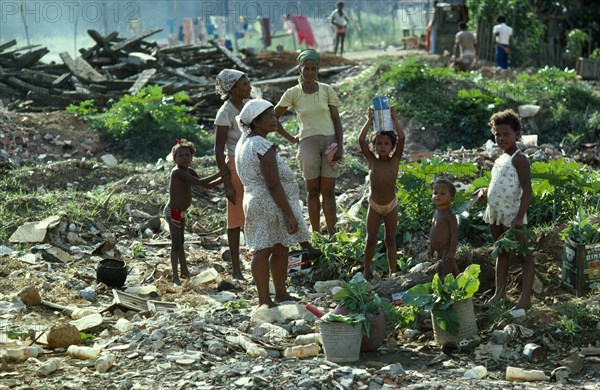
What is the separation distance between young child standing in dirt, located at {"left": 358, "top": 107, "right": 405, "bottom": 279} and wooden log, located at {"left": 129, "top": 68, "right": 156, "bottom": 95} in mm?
11045

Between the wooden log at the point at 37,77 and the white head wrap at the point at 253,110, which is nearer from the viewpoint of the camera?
the white head wrap at the point at 253,110

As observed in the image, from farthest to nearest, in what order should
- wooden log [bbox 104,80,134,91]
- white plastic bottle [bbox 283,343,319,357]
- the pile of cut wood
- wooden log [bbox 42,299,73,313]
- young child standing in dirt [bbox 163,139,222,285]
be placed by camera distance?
wooden log [bbox 104,80,134,91] → the pile of cut wood → young child standing in dirt [bbox 163,139,222,285] → wooden log [bbox 42,299,73,313] → white plastic bottle [bbox 283,343,319,357]

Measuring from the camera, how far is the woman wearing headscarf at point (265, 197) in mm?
7355

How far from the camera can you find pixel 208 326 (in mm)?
6938

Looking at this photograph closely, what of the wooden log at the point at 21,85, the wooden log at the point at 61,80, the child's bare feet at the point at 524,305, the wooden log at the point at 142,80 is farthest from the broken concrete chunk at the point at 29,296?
the wooden log at the point at 61,80

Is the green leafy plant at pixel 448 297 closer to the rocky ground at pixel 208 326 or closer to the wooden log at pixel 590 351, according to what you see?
the rocky ground at pixel 208 326

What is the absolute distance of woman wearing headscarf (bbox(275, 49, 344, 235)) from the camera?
30.7 feet

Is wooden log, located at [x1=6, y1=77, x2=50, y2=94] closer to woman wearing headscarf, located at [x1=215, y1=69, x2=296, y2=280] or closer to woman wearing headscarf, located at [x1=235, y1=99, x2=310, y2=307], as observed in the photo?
woman wearing headscarf, located at [x1=215, y1=69, x2=296, y2=280]

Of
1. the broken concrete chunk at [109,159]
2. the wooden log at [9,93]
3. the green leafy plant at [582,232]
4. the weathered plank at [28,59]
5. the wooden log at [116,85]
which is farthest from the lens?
the weathered plank at [28,59]

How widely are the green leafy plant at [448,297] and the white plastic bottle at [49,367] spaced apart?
2.26 meters

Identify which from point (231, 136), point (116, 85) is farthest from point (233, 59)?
point (231, 136)

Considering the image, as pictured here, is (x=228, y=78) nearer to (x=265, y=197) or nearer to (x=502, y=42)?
(x=265, y=197)

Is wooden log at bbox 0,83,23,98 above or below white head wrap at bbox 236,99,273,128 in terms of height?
below

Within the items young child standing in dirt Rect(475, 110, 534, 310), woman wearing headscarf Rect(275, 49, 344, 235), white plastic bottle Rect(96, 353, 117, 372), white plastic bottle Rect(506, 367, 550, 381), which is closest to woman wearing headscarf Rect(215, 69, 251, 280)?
woman wearing headscarf Rect(275, 49, 344, 235)
